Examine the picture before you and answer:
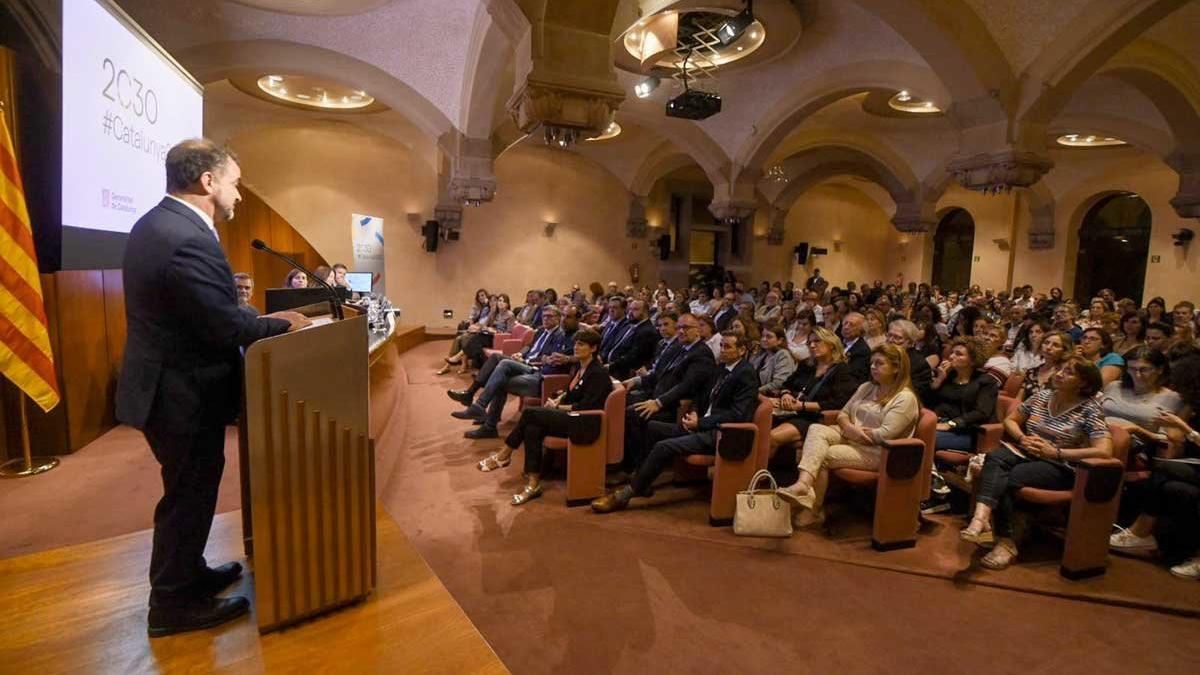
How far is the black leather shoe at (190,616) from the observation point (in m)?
1.48

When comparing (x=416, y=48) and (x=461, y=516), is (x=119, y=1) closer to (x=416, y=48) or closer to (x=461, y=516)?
(x=416, y=48)

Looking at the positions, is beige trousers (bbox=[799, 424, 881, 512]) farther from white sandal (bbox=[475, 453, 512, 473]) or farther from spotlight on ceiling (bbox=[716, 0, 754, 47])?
spotlight on ceiling (bbox=[716, 0, 754, 47])

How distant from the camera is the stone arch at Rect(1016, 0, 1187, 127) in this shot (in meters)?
4.43

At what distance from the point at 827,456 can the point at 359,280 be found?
22.6ft

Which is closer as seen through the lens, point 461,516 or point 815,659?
point 815,659

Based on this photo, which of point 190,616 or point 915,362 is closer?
point 190,616

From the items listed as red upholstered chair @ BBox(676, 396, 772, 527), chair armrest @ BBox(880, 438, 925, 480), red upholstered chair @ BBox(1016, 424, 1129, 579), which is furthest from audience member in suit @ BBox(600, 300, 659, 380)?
red upholstered chair @ BBox(1016, 424, 1129, 579)

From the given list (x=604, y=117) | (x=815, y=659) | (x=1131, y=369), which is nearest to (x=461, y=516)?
(x=815, y=659)

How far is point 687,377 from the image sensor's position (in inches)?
151

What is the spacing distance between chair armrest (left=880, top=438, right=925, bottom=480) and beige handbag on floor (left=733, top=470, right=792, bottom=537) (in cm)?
58

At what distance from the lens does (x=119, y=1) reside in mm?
4914

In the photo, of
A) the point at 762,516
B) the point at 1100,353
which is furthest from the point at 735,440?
the point at 1100,353

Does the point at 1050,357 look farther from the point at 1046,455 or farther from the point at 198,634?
the point at 198,634

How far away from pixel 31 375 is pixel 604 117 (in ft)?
9.90
